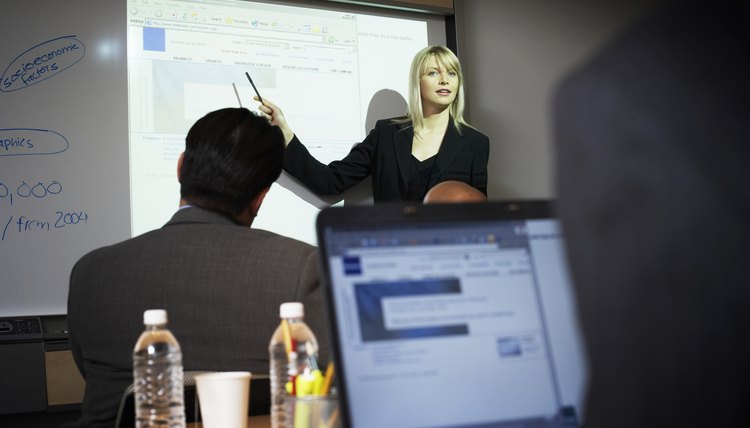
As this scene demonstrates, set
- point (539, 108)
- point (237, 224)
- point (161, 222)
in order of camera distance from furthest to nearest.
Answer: point (539, 108) < point (161, 222) < point (237, 224)

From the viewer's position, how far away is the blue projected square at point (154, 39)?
9.05ft

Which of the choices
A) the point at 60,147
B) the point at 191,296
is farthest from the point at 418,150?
the point at 191,296

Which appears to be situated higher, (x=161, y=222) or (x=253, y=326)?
(x=161, y=222)

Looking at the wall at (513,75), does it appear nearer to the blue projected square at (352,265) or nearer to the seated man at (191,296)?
the seated man at (191,296)

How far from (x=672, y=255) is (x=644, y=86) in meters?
0.07

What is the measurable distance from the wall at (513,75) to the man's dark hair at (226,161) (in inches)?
71.1

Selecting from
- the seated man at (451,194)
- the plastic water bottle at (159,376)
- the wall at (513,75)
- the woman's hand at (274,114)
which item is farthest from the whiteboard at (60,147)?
the plastic water bottle at (159,376)

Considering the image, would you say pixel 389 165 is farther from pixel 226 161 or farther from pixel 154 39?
pixel 226 161

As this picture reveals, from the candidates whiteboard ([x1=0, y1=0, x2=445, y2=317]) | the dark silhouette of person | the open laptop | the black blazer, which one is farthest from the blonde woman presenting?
the dark silhouette of person

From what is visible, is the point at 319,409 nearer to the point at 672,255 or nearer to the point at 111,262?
the point at 672,255

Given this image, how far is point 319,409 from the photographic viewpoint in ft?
2.67

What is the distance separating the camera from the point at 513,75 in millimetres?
3443

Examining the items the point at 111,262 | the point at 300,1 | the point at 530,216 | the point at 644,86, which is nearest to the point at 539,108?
the point at 300,1

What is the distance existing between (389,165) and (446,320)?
2343mm
